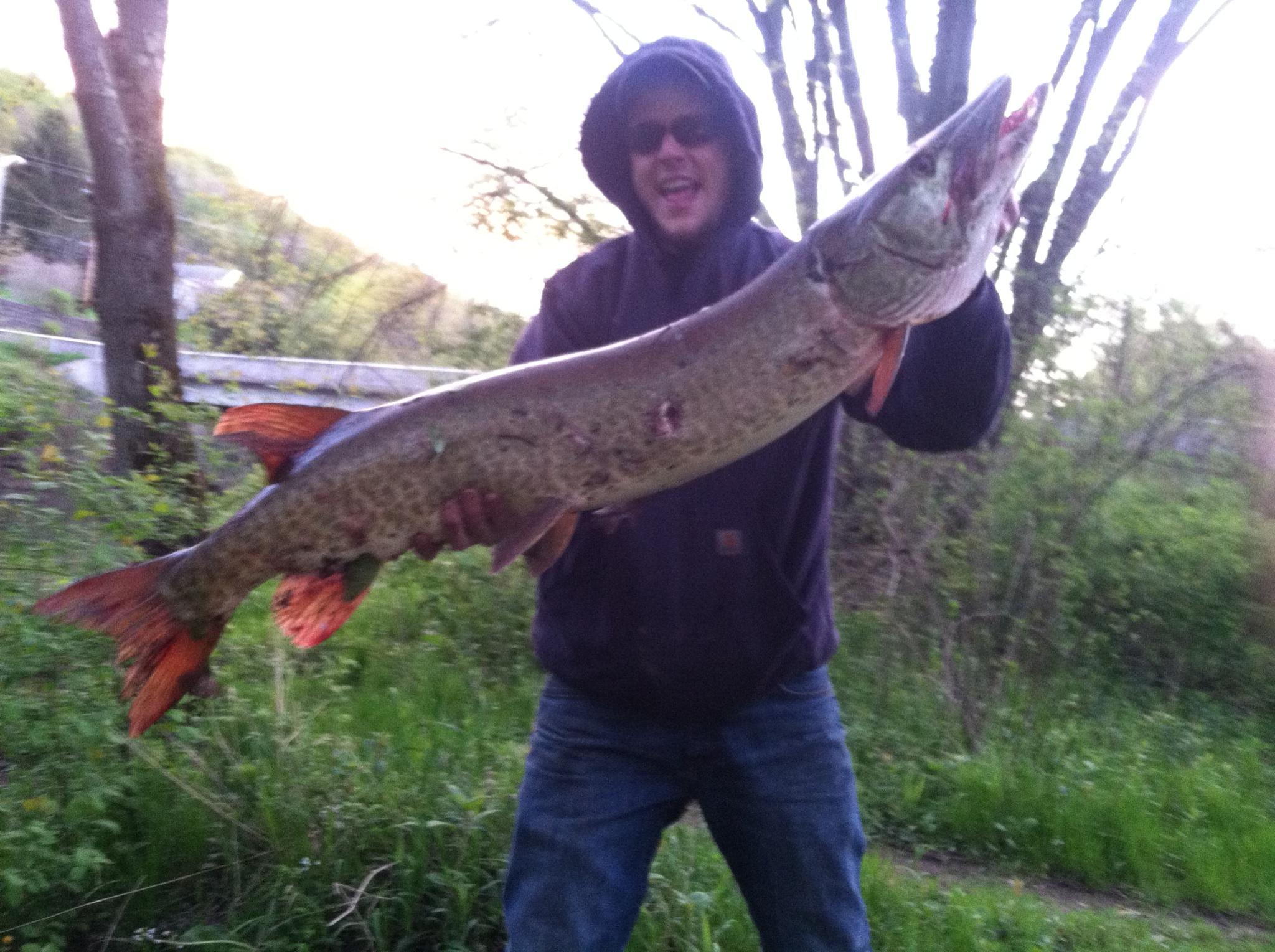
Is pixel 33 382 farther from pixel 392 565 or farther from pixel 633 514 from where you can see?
pixel 392 565

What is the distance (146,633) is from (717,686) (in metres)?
1.18

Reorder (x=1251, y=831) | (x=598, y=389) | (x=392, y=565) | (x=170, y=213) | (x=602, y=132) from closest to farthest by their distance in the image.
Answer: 1. (x=598, y=389)
2. (x=602, y=132)
3. (x=1251, y=831)
4. (x=170, y=213)
5. (x=392, y=565)

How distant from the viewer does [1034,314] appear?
21.1ft

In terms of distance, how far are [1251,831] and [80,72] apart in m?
6.01

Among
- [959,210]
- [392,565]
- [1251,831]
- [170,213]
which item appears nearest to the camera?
[959,210]

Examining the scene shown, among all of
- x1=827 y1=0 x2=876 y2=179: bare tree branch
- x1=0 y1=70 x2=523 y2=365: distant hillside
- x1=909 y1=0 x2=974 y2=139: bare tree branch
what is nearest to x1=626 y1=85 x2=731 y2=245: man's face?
x1=0 y1=70 x2=523 y2=365: distant hillside

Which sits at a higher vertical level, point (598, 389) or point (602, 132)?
point (602, 132)

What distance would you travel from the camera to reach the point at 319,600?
7.45 feet

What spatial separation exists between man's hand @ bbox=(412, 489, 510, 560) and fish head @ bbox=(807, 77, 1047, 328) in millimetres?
807

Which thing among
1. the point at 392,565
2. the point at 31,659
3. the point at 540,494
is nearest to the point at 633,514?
the point at 540,494

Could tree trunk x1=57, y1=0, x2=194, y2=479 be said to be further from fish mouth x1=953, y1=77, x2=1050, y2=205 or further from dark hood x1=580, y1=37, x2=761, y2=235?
fish mouth x1=953, y1=77, x2=1050, y2=205

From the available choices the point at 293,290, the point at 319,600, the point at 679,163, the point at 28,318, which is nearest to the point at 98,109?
the point at 28,318

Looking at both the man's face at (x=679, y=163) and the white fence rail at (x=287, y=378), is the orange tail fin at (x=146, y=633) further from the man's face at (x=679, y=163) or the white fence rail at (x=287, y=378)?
the white fence rail at (x=287, y=378)

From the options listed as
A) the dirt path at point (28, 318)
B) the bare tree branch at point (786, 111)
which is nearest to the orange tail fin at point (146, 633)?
the dirt path at point (28, 318)
